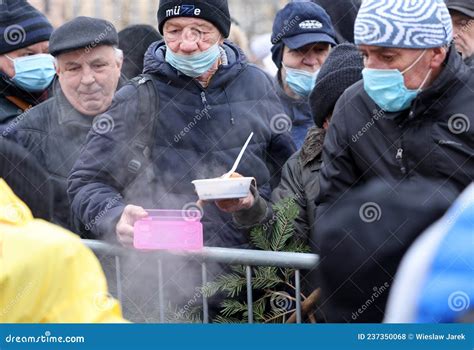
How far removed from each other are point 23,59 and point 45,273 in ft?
9.76

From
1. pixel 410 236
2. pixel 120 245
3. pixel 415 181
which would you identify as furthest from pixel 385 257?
pixel 120 245

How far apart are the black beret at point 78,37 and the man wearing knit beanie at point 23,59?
38 centimetres

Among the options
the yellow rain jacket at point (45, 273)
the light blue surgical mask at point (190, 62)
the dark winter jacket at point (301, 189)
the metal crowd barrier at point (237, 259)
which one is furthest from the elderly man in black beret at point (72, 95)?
the yellow rain jacket at point (45, 273)

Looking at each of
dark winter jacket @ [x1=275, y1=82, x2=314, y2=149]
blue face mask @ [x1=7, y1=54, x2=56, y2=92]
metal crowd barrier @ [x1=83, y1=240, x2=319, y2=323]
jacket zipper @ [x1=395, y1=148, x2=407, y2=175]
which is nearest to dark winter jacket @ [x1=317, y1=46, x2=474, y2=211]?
jacket zipper @ [x1=395, y1=148, x2=407, y2=175]

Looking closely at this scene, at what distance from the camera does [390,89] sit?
12.4 feet

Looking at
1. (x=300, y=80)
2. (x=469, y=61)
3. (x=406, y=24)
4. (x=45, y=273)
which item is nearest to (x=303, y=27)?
(x=300, y=80)

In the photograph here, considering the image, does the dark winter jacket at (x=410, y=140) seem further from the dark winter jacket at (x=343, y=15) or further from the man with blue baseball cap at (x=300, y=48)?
the dark winter jacket at (x=343, y=15)

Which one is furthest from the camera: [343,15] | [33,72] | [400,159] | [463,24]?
[343,15]

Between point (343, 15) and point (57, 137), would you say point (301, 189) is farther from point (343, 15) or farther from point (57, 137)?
point (343, 15)

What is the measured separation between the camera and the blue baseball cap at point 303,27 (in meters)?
4.86

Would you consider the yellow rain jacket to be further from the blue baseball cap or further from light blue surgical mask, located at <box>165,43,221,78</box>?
the blue baseball cap

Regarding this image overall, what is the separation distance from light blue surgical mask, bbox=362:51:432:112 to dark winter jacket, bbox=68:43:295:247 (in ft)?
1.86

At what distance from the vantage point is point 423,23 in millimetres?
3684

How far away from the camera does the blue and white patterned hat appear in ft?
12.1
